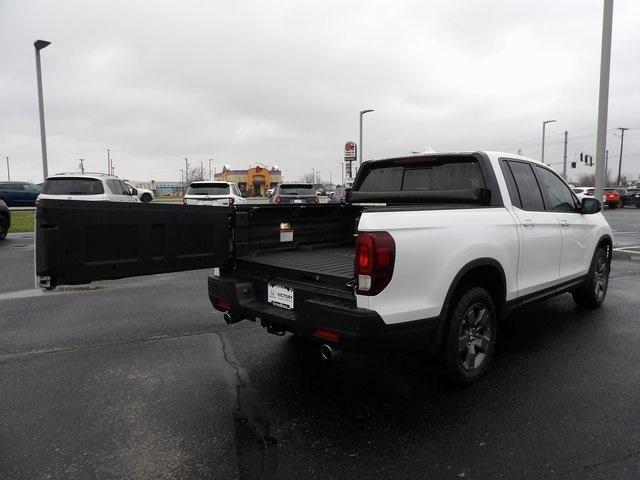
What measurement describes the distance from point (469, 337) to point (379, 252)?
1320 millimetres

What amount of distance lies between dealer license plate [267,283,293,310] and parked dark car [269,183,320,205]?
13628 mm

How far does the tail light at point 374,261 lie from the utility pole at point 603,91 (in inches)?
397

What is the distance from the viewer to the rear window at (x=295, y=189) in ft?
58.0

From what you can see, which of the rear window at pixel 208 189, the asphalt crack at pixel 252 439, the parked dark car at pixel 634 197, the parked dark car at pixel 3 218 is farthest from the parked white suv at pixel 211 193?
the parked dark car at pixel 634 197

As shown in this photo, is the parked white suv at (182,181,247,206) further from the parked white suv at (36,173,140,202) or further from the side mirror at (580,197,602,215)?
the side mirror at (580,197,602,215)

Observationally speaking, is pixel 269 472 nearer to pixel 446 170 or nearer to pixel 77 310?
pixel 446 170

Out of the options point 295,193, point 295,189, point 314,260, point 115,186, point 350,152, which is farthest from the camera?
point 350,152

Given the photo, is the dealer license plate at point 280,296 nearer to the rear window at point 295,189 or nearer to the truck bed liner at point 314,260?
the truck bed liner at point 314,260

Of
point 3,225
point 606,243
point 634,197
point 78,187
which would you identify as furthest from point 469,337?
point 634,197

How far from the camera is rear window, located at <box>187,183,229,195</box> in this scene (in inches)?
586

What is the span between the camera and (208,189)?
49.1 ft

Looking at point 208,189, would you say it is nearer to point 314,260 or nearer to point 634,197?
point 314,260

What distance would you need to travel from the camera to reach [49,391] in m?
3.73

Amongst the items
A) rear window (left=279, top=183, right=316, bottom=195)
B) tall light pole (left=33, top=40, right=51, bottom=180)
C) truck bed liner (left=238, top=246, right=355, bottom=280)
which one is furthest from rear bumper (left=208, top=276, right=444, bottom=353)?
tall light pole (left=33, top=40, right=51, bottom=180)
